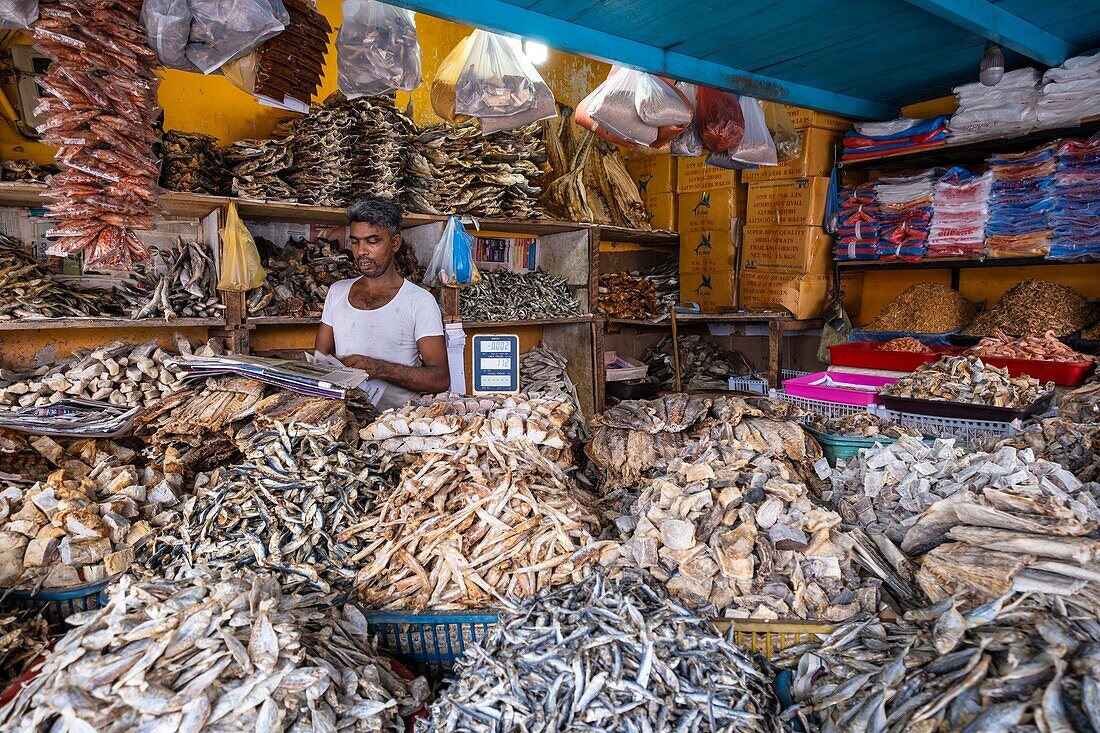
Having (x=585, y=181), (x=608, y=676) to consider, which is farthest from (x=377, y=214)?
(x=608, y=676)

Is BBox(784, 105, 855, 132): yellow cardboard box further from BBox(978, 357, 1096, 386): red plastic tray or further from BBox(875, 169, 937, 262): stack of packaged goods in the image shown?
BBox(978, 357, 1096, 386): red plastic tray

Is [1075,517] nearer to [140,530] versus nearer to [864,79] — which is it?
A: [140,530]

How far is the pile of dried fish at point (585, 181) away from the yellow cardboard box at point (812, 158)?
130 cm

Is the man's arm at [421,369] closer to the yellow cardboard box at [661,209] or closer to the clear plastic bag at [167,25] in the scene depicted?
the clear plastic bag at [167,25]

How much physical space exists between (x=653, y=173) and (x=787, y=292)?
1822 millimetres

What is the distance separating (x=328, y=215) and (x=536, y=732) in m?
3.67

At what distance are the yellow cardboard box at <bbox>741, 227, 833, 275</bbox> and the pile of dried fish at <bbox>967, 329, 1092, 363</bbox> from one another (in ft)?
5.49

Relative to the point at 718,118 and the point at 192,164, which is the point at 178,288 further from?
the point at 718,118

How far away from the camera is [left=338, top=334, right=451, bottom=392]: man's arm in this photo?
3604 mm

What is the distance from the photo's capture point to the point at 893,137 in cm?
498

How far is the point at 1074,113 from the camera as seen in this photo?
412 centimetres

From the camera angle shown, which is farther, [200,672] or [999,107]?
[999,107]

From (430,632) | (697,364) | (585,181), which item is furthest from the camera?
(697,364)

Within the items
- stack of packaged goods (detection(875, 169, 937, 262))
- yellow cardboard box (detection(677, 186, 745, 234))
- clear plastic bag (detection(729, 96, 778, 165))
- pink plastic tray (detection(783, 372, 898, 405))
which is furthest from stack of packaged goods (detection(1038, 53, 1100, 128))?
yellow cardboard box (detection(677, 186, 745, 234))
